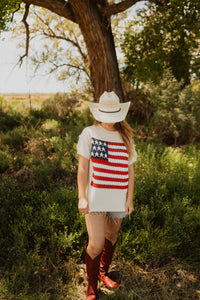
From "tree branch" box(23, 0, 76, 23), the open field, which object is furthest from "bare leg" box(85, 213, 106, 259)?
the open field

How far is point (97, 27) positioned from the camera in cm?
638

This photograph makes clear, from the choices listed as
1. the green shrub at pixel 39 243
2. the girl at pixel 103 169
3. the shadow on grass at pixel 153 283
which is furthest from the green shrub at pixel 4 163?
the girl at pixel 103 169

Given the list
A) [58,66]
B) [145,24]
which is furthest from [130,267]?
[58,66]

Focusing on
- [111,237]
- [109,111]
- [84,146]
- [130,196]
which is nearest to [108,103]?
[109,111]

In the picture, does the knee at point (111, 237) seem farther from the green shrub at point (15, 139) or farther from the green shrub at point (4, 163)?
the green shrub at point (15, 139)

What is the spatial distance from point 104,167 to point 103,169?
0.07ft

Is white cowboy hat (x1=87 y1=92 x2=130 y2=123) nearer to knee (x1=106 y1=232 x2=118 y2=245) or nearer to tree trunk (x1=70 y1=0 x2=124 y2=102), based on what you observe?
knee (x1=106 y1=232 x2=118 y2=245)

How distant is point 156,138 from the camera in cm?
795

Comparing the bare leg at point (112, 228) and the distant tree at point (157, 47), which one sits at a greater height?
the distant tree at point (157, 47)

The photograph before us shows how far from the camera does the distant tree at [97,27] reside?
6359mm

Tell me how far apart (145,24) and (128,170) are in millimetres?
7144

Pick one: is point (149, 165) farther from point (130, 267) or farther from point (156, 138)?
point (156, 138)

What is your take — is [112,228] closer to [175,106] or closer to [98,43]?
[98,43]

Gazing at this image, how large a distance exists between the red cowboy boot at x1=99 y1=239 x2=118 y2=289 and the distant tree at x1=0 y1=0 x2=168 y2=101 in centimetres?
472
